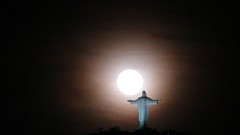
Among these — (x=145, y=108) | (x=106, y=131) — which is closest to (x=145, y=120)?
(x=145, y=108)

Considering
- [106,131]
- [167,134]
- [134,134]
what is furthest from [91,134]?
[167,134]

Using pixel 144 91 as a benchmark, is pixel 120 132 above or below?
below

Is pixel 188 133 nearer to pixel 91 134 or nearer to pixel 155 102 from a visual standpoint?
pixel 155 102

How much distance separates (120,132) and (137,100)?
18.1 ft

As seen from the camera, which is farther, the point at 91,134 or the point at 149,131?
the point at 91,134

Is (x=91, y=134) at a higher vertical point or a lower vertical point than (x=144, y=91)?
lower

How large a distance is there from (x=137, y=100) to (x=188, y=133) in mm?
9685

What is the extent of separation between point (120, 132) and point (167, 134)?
761 centimetres

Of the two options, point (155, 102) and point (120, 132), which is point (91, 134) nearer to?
point (120, 132)

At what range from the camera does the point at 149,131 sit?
66562 millimetres

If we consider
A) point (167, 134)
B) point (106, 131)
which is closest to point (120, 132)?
point (106, 131)

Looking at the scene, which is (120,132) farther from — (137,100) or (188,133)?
(188,133)

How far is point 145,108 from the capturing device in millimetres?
68000

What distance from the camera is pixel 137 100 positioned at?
68.1 m
